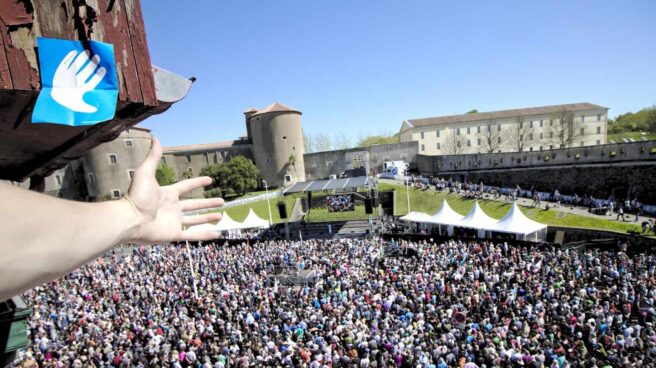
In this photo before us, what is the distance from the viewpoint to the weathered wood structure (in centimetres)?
173

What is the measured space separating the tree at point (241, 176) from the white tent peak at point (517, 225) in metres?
36.3

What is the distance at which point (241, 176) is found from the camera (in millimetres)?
48969

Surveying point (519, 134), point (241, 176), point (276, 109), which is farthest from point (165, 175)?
point (519, 134)

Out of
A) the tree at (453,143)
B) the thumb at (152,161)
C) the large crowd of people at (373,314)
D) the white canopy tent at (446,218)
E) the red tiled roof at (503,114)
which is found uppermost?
the red tiled roof at (503,114)

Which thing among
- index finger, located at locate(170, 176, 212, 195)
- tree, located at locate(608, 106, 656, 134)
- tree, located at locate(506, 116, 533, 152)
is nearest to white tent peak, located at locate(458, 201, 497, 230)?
index finger, located at locate(170, 176, 212, 195)

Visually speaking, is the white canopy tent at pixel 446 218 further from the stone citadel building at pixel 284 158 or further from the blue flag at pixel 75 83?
the blue flag at pixel 75 83

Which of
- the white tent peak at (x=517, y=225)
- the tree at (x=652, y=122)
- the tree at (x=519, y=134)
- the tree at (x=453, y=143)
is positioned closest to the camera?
the white tent peak at (x=517, y=225)

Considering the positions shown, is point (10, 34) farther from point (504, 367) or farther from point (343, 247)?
point (343, 247)

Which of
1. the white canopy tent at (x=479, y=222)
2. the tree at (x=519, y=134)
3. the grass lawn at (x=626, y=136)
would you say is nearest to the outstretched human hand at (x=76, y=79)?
the white canopy tent at (x=479, y=222)

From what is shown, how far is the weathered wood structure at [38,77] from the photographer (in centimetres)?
173

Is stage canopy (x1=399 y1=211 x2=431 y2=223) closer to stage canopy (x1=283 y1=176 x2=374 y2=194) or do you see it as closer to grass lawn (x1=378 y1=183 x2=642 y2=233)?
stage canopy (x1=283 y1=176 x2=374 y2=194)

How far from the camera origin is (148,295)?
16609 mm

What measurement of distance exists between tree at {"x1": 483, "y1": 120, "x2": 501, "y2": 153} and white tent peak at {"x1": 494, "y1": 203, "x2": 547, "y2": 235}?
1866 inches

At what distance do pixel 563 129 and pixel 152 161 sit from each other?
236ft
